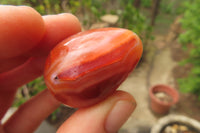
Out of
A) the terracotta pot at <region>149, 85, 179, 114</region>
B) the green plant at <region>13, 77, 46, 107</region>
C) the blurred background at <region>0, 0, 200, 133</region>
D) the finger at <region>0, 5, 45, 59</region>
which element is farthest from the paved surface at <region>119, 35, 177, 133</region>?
the finger at <region>0, 5, 45, 59</region>

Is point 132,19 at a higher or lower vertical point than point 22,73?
lower

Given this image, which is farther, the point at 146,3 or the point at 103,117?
the point at 146,3

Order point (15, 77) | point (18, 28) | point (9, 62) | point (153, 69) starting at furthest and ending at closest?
point (153, 69)
point (15, 77)
point (9, 62)
point (18, 28)

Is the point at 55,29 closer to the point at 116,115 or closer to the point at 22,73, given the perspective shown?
the point at 22,73

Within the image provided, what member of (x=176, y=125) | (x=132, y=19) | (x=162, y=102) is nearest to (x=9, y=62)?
(x=176, y=125)

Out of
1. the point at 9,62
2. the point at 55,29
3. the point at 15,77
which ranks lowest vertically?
the point at 15,77

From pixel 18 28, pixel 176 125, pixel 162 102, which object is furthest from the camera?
pixel 162 102

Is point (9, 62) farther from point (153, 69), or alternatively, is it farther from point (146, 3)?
point (146, 3)

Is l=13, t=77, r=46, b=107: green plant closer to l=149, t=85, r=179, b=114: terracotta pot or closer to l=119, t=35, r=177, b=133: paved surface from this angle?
l=119, t=35, r=177, b=133: paved surface
